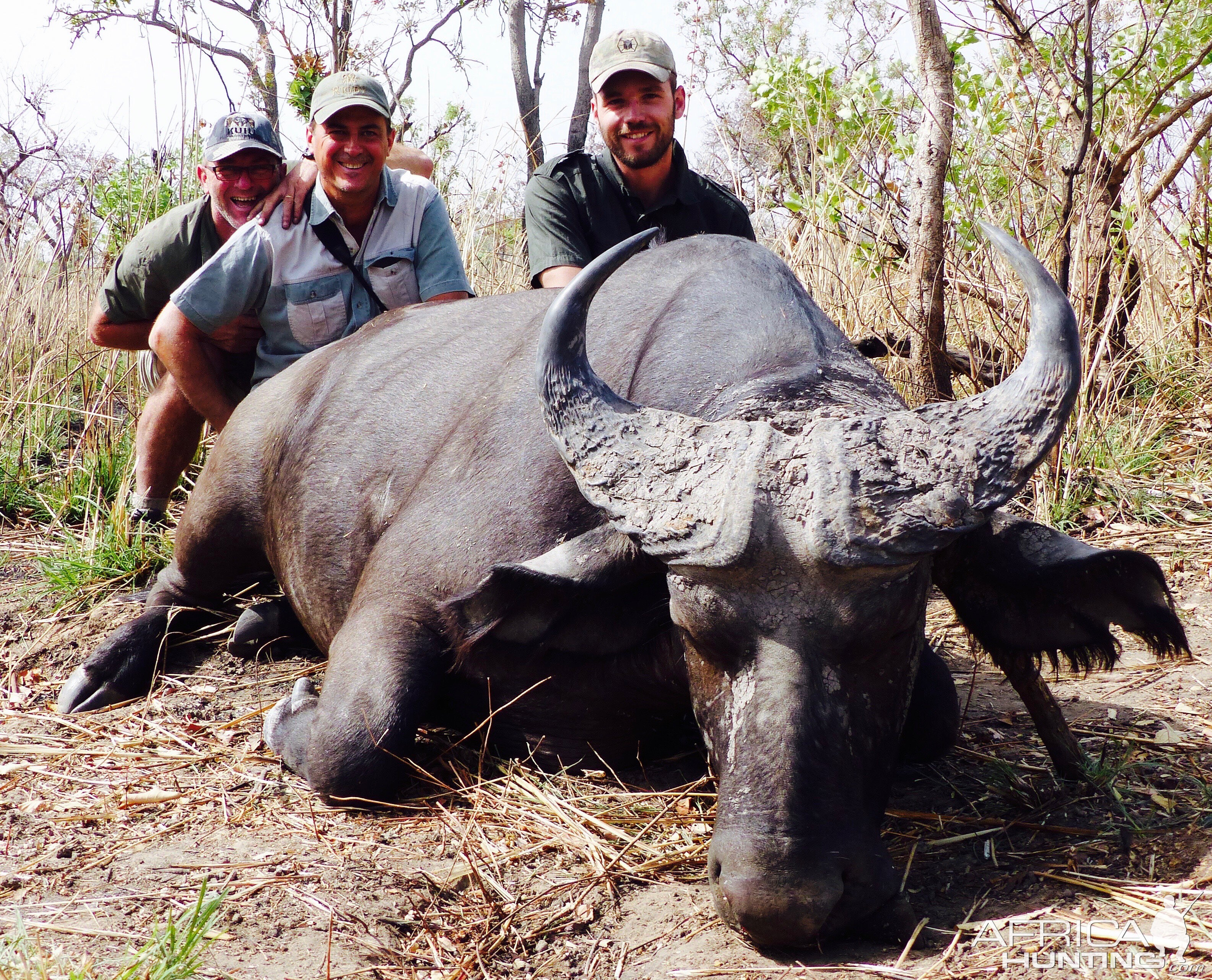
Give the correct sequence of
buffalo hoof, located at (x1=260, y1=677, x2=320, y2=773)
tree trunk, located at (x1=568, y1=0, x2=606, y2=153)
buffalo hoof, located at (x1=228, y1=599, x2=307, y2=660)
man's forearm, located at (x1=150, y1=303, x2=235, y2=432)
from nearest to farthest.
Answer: buffalo hoof, located at (x1=260, y1=677, x2=320, y2=773), buffalo hoof, located at (x1=228, y1=599, x2=307, y2=660), man's forearm, located at (x1=150, y1=303, x2=235, y2=432), tree trunk, located at (x1=568, y1=0, x2=606, y2=153)

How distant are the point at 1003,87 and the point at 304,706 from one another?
4.18m

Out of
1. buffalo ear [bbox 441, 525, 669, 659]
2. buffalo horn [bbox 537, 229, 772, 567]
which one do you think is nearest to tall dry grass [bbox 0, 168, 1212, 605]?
buffalo ear [bbox 441, 525, 669, 659]

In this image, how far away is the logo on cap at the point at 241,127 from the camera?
4922 mm

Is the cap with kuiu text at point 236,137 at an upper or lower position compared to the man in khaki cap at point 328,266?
upper

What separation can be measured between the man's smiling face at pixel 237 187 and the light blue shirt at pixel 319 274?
0.30 m

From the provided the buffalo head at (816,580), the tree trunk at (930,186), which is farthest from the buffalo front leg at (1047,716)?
the tree trunk at (930,186)

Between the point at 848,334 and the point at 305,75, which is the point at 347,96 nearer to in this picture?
the point at 848,334

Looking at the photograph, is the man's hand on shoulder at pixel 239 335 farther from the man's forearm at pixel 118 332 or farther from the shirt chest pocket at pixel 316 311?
the man's forearm at pixel 118 332

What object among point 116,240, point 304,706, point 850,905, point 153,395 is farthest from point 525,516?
point 116,240

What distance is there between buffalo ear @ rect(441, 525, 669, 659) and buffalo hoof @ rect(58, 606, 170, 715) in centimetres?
167

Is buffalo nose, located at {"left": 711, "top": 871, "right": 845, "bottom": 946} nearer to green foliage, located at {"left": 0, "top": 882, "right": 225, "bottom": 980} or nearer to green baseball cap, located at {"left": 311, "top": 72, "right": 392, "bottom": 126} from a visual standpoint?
green foliage, located at {"left": 0, "top": 882, "right": 225, "bottom": 980}

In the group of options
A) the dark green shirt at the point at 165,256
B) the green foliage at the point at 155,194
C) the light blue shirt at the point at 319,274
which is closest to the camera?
the light blue shirt at the point at 319,274

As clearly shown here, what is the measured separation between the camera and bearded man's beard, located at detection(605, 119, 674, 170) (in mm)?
5125

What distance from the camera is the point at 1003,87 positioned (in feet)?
16.7
